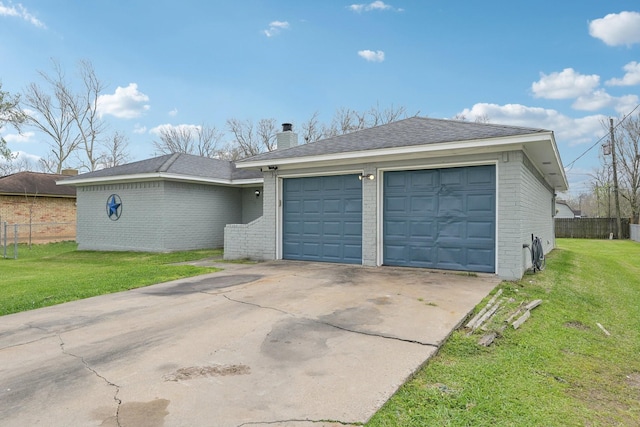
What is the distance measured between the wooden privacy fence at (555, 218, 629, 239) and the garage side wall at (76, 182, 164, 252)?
26041 mm

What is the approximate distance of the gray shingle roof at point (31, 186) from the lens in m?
17.4

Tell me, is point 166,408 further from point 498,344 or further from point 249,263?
point 249,263

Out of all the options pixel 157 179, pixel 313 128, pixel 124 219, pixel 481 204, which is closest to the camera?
pixel 481 204

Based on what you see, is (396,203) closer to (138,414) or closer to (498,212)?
(498,212)

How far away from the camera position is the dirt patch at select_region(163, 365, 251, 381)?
279 centimetres

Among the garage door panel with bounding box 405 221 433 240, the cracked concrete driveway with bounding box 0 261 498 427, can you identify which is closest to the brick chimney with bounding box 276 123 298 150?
the garage door panel with bounding box 405 221 433 240

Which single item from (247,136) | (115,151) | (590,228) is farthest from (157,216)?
(590,228)

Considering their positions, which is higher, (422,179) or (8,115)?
(8,115)

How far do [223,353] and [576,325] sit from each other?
4.27 meters

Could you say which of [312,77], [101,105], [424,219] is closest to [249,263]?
[424,219]

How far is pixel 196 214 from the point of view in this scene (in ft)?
44.7

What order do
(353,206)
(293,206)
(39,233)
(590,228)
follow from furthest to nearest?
(590,228) → (39,233) → (293,206) → (353,206)

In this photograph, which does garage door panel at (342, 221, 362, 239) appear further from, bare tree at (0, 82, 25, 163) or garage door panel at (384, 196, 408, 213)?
bare tree at (0, 82, 25, 163)

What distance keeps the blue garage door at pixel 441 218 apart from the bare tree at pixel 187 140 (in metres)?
29.1
